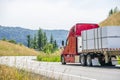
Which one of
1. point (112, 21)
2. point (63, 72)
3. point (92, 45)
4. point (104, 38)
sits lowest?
point (63, 72)

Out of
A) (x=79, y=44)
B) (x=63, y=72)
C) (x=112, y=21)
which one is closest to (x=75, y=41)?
(x=79, y=44)

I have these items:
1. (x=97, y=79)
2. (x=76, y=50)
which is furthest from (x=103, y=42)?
(x=97, y=79)

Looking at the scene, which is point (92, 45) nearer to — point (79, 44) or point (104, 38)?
point (104, 38)

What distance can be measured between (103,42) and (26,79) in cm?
1865

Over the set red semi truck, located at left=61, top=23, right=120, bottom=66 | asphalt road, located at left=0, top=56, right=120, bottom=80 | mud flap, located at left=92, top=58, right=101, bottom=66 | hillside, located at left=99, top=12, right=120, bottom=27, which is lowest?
asphalt road, located at left=0, top=56, right=120, bottom=80

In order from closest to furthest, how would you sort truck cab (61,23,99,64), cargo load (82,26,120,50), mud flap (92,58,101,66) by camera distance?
cargo load (82,26,120,50), mud flap (92,58,101,66), truck cab (61,23,99,64)

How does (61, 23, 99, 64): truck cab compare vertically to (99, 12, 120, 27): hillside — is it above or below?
below

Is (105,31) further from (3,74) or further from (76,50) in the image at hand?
(3,74)

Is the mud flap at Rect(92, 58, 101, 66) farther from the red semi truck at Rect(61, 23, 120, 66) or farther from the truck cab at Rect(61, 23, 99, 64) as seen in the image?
the truck cab at Rect(61, 23, 99, 64)

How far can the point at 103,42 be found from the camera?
3008 centimetres

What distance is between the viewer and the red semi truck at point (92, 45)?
2958 centimetres

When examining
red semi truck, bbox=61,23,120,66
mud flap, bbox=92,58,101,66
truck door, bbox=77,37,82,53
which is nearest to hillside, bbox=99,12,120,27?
red semi truck, bbox=61,23,120,66

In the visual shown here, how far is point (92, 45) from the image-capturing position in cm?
3219

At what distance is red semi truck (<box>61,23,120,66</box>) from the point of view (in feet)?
97.0
